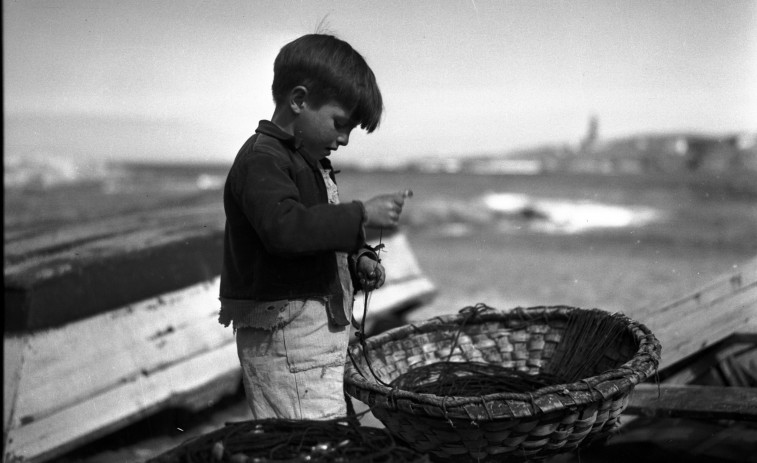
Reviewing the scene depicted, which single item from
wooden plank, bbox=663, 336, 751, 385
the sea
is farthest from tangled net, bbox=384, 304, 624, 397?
wooden plank, bbox=663, 336, 751, 385

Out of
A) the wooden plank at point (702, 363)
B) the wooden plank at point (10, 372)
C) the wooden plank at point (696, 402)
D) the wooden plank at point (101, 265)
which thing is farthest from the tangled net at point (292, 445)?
the wooden plank at point (702, 363)

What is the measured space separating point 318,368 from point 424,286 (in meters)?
3.64

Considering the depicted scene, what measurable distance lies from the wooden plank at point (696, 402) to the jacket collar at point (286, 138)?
1.64m

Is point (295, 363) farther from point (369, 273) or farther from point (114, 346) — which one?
point (114, 346)

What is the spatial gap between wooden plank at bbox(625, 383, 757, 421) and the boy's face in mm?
1630

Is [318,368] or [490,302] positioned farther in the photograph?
[490,302]

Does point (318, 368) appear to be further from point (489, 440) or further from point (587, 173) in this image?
point (587, 173)

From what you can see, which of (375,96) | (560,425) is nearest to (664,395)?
(560,425)

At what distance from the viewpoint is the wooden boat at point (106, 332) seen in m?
3.15

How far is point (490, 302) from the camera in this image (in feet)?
25.0

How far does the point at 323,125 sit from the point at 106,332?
1.98 metres

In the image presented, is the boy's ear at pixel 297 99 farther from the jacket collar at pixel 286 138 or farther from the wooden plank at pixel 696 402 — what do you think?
the wooden plank at pixel 696 402

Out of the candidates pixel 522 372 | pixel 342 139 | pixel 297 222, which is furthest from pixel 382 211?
pixel 522 372

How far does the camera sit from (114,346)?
3.48m
